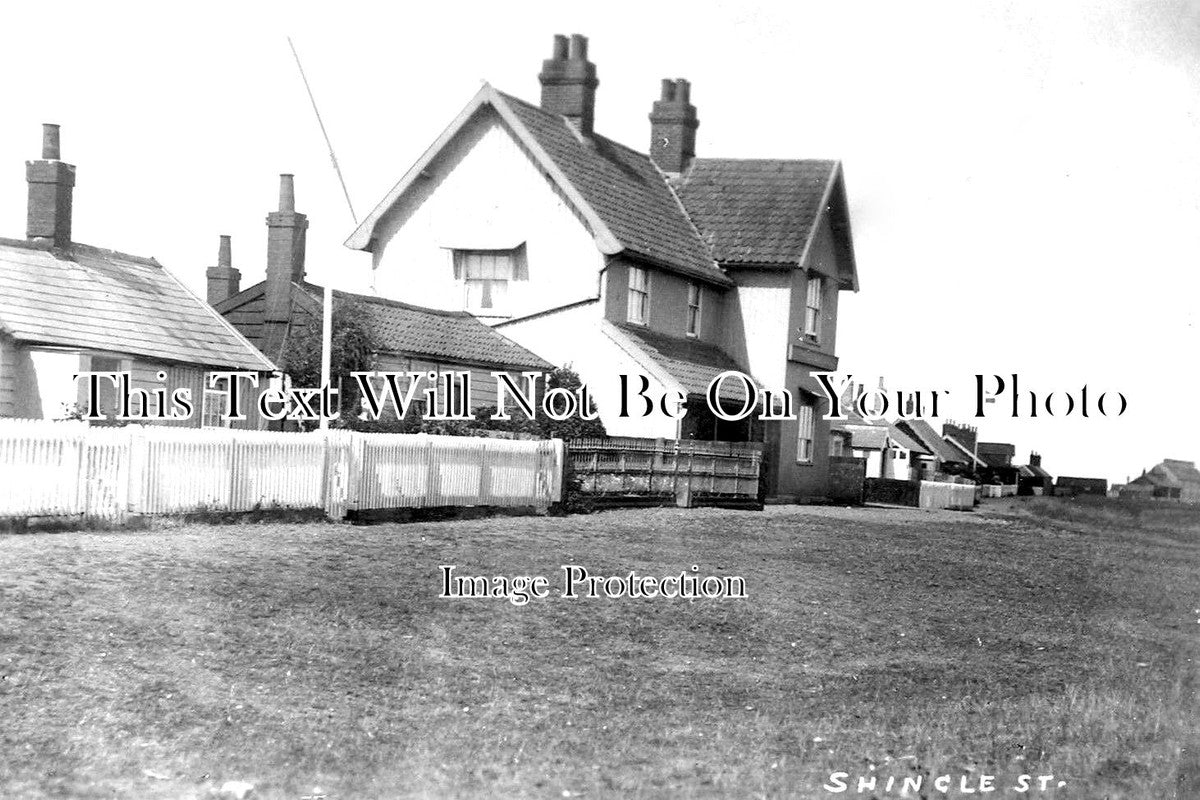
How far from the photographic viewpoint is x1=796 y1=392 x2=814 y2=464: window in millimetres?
32625

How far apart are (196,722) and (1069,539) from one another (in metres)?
16.5

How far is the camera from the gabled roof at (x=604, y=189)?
2461 cm

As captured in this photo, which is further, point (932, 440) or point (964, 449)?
point (964, 449)

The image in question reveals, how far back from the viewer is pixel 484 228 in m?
27.0

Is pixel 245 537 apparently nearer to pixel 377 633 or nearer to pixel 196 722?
pixel 377 633

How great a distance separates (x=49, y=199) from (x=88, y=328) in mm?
3078

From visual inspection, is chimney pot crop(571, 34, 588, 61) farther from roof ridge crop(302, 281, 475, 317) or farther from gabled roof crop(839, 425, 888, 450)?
gabled roof crop(839, 425, 888, 450)

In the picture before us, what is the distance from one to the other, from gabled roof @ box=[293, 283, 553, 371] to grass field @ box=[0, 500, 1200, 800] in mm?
10382

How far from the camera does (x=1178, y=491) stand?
15219 millimetres

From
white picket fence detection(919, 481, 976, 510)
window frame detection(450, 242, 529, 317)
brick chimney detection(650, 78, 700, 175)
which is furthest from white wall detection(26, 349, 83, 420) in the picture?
white picket fence detection(919, 481, 976, 510)

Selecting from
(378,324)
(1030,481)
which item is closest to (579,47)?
(378,324)

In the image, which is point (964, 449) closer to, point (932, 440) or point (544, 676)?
point (932, 440)

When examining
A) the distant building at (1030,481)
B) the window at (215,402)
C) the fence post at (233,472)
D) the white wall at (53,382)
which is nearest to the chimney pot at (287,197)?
the window at (215,402)

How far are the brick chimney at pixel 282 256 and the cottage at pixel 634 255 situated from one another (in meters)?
5.61
